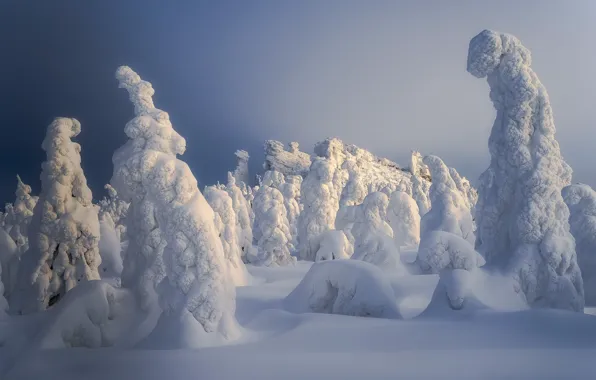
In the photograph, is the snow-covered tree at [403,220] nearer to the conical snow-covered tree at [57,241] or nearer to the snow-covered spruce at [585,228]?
Result: the snow-covered spruce at [585,228]

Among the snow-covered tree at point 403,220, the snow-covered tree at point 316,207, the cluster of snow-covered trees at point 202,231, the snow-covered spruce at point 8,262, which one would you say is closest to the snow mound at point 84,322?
the cluster of snow-covered trees at point 202,231

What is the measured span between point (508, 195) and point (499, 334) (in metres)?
4.87

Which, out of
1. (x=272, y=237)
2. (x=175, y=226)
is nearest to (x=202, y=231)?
(x=175, y=226)

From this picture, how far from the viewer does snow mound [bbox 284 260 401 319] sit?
1052cm

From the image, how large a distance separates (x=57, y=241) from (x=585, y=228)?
44.5 ft

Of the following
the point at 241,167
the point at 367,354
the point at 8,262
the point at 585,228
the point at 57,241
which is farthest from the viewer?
the point at 241,167

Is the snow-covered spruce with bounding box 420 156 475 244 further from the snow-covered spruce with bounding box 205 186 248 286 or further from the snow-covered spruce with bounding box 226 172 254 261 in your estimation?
the snow-covered spruce with bounding box 226 172 254 261

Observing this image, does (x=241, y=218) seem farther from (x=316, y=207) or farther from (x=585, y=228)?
(x=585, y=228)

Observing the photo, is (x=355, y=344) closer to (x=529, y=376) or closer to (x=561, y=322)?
(x=529, y=376)

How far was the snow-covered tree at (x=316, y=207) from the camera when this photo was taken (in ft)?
94.8

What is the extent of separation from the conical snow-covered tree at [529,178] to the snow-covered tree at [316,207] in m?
17.6

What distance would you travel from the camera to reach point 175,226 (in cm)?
778

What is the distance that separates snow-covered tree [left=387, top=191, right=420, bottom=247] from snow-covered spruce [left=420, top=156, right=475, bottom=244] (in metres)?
6.85

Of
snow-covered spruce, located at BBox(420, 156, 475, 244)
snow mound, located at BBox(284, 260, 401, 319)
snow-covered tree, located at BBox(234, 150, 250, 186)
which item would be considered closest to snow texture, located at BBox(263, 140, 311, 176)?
snow-covered tree, located at BBox(234, 150, 250, 186)
